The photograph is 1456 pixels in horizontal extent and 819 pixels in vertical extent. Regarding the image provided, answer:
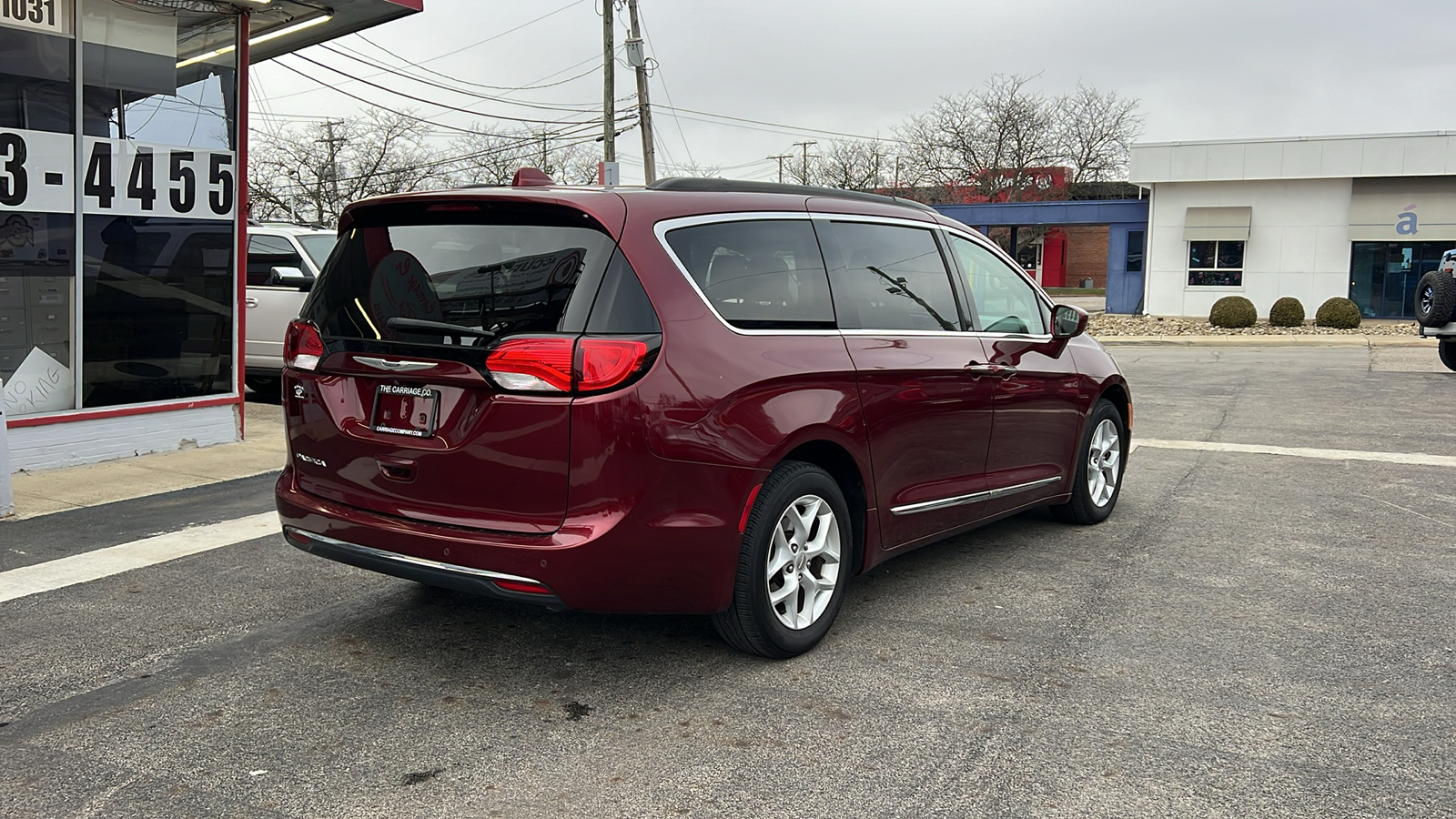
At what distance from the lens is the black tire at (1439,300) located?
15297 mm

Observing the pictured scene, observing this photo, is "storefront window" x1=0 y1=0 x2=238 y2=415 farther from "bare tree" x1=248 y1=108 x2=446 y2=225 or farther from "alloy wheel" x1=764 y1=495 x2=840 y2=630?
"bare tree" x1=248 y1=108 x2=446 y2=225

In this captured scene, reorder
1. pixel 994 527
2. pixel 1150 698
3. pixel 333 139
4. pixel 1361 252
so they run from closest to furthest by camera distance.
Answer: pixel 1150 698 < pixel 994 527 < pixel 1361 252 < pixel 333 139

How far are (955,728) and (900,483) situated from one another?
132cm

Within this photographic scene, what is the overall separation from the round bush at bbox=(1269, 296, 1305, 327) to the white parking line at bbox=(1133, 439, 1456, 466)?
2167 centimetres

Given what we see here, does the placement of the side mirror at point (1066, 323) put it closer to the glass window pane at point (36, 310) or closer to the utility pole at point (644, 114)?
the glass window pane at point (36, 310)

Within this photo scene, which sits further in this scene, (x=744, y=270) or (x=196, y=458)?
(x=196, y=458)

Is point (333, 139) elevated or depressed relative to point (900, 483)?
elevated

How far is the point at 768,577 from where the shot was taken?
13.4 feet

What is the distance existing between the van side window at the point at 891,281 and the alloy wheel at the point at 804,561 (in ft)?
2.55

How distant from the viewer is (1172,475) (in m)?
8.20

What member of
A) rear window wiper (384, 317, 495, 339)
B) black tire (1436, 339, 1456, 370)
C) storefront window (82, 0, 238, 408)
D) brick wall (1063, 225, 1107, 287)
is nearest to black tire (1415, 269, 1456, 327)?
black tire (1436, 339, 1456, 370)

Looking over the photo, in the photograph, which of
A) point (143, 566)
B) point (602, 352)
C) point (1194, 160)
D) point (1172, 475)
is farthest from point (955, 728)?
point (1194, 160)

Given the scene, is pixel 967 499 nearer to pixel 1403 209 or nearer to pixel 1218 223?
pixel 1218 223

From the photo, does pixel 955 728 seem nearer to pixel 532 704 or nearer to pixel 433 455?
pixel 532 704
